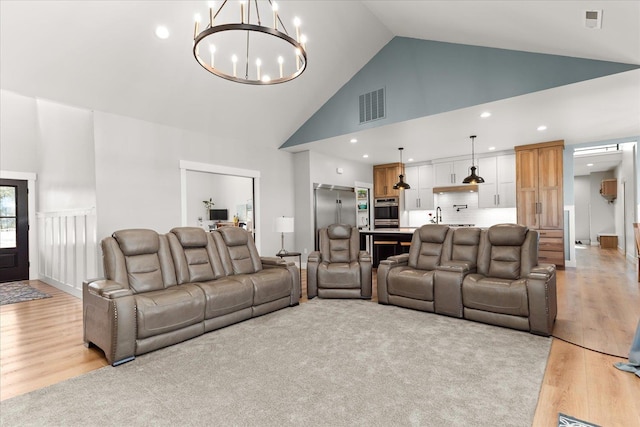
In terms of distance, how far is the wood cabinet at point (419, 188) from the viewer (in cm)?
866

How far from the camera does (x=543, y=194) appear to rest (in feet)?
22.0

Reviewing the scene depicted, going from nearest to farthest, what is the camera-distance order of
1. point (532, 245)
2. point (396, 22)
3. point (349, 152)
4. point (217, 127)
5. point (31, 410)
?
point (31, 410) < point (532, 245) < point (396, 22) < point (217, 127) < point (349, 152)

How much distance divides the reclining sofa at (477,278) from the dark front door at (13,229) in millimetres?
7222

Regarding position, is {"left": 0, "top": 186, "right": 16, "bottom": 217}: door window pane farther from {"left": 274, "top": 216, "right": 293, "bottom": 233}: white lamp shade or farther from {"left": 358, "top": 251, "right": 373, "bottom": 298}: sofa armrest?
{"left": 358, "top": 251, "right": 373, "bottom": 298}: sofa armrest

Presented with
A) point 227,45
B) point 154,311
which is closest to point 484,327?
point 154,311

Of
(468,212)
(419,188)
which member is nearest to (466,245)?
(468,212)

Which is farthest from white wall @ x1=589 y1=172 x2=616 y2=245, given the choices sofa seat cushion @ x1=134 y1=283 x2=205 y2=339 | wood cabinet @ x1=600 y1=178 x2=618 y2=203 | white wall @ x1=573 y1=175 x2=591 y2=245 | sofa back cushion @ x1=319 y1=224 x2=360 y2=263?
sofa seat cushion @ x1=134 y1=283 x2=205 y2=339

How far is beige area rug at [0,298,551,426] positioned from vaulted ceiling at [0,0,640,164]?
3061mm

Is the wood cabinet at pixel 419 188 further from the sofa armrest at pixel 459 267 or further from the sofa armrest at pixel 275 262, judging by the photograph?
the sofa armrest at pixel 275 262

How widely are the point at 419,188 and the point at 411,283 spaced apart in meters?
→ 5.17

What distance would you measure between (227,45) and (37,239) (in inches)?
234

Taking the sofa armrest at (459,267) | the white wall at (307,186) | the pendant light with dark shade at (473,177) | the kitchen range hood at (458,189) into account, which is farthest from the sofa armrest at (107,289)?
the kitchen range hood at (458,189)

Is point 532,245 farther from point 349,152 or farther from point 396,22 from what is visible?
point 349,152

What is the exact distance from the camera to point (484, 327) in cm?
350
